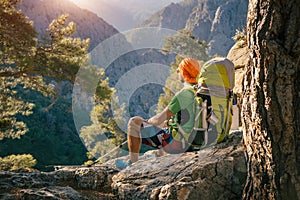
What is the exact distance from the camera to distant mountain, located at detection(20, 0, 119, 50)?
111 meters

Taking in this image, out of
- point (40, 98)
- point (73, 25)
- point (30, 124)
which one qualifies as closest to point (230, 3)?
point (40, 98)

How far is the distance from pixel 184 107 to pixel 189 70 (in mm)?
659

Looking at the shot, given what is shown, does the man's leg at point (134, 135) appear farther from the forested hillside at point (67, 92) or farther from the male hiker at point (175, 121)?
the forested hillside at point (67, 92)

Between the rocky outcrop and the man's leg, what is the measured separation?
0.25m

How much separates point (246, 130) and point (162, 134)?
1665mm

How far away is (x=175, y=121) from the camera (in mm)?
4758

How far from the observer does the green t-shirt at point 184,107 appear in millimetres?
4562

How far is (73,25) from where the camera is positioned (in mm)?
11680

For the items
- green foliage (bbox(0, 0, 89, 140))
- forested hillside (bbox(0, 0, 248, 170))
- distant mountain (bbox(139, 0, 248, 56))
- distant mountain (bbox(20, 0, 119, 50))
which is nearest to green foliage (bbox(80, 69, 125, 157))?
forested hillside (bbox(0, 0, 248, 170))

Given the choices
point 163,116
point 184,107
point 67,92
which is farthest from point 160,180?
point 67,92

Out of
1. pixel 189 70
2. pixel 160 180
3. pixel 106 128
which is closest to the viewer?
pixel 160 180

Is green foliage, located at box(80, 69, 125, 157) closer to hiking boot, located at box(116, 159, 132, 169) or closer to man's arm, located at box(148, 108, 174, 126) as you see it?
hiking boot, located at box(116, 159, 132, 169)

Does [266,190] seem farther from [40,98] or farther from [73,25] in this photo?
[40,98]

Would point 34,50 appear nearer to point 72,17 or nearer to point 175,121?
point 175,121
